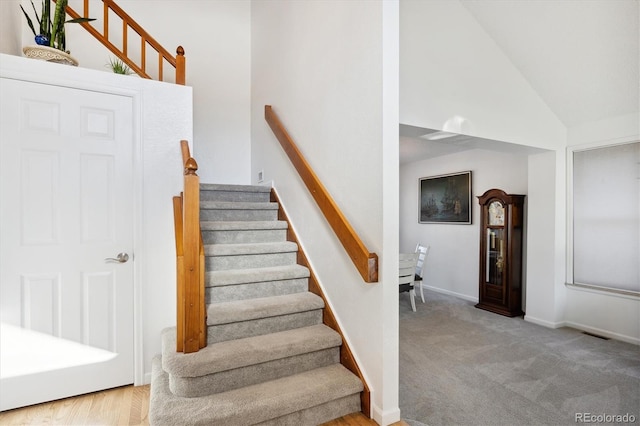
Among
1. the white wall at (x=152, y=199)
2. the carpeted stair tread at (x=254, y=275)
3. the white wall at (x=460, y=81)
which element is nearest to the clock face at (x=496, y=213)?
the white wall at (x=460, y=81)

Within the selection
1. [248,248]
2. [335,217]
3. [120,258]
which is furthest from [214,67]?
[335,217]

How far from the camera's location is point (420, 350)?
3154 millimetres

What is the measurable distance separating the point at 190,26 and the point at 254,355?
3952 millimetres

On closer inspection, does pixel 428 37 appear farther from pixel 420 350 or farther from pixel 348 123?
pixel 420 350

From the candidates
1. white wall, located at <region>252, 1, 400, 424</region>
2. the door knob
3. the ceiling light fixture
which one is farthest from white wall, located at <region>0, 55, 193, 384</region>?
the ceiling light fixture

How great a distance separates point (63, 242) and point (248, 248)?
1.22 m

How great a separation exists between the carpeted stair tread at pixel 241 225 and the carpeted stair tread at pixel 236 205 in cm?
14

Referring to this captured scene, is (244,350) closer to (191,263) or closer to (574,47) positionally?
(191,263)

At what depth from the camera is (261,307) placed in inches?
85.3

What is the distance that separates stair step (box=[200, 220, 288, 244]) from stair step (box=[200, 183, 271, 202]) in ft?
1.64

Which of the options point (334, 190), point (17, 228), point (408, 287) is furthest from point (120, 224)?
point (408, 287)

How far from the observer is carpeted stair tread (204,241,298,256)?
8.16ft

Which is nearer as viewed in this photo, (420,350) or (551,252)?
(420,350)

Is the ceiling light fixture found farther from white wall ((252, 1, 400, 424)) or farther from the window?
the window
